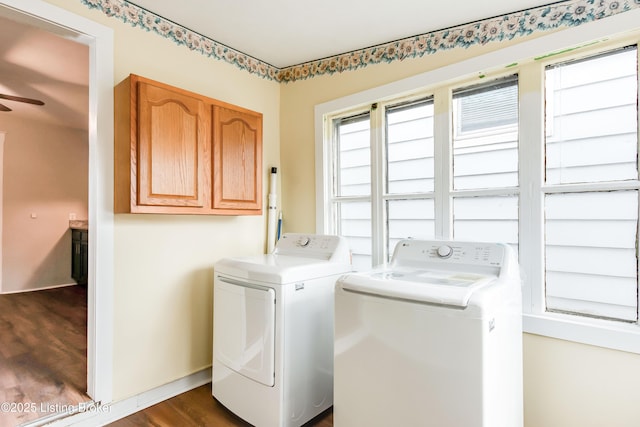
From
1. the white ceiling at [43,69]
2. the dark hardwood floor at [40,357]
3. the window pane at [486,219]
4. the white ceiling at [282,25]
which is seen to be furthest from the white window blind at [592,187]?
the white ceiling at [43,69]

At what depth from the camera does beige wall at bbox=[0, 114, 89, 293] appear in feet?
15.0

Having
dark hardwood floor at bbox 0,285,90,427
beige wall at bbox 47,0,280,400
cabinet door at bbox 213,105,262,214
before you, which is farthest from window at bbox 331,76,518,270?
dark hardwood floor at bbox 0,285,90,427

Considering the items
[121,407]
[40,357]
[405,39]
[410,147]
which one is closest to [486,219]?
[410,147]

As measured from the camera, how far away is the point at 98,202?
180 cm

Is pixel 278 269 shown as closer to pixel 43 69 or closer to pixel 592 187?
pixel 592 187

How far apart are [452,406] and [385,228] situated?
131 cm

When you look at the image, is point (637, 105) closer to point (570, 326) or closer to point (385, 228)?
point (570, 326)

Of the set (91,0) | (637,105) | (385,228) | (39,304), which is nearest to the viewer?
(637,105)

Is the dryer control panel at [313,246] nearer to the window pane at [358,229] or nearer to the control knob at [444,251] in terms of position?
the window pane at [358,229]

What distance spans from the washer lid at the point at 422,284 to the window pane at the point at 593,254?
53 centimetres

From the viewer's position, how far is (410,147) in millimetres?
2246

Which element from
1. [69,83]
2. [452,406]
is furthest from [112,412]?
[69,83]

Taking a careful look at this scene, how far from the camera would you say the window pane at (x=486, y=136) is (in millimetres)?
1868

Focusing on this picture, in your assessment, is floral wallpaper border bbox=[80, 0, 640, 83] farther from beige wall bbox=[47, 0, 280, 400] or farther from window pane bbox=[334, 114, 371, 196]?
window pane bbox=[334, 114, 371, 196]
